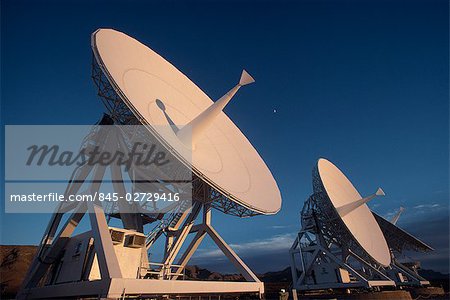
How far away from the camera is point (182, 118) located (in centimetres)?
2205

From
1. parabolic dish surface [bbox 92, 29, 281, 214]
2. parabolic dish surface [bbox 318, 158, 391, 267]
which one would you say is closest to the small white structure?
parabolic dish surface [bbox 318, 158, 391, 267]

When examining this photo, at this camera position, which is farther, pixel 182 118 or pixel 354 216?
pixel 354 216

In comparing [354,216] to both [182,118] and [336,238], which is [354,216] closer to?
[336,238]

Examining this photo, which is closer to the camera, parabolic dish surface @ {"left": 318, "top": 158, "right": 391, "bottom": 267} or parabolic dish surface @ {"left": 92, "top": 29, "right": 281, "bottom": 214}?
parabolic dish surface @ {"left": 92, "top": 29, "right": 281, "bottom": 214}

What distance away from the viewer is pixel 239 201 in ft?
59.4

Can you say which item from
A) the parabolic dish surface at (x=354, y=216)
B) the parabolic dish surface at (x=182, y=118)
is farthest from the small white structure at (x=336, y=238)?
the parabolic dish surface at (x=182, y=118)

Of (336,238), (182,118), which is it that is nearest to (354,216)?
(336,238)

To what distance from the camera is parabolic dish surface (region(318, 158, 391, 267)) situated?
33.9m

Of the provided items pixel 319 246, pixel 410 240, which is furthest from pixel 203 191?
pixel 410 240

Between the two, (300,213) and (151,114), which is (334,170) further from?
(151,114)

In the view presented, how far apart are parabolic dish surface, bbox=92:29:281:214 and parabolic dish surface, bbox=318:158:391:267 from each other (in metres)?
12.3

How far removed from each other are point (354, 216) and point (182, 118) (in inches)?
973

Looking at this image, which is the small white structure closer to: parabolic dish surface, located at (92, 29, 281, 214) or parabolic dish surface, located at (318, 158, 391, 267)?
parabolic dish surface, located at (318, 158, 391, 267)

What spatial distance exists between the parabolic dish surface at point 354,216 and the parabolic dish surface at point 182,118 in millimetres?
12315
